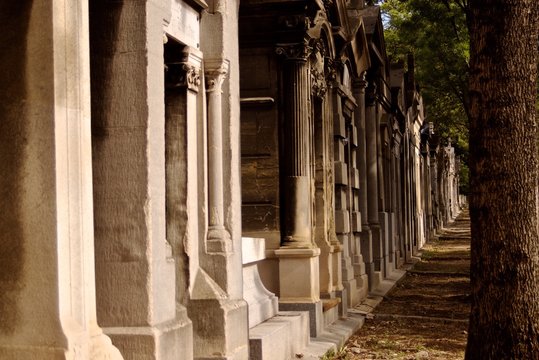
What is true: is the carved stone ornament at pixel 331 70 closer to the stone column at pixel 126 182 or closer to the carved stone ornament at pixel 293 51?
the carved stone ornament at pixel 293 51

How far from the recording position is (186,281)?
805cm

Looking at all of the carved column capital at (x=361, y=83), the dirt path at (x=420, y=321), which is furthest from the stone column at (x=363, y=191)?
Answer: the dirt path at (x=420, y=321)

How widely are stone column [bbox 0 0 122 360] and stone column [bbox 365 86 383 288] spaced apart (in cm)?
1424

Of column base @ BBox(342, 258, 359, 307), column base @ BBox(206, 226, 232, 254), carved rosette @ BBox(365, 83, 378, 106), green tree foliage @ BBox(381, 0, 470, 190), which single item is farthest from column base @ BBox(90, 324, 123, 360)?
green tree foliage @ BBox(381, 0, 470, 190)

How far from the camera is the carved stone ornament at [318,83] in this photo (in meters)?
13.3

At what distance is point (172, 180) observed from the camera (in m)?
7.88

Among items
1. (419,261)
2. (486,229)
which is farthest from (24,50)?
(419,261)

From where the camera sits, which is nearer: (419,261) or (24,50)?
(24,50)

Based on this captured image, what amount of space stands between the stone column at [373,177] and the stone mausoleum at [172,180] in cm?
398

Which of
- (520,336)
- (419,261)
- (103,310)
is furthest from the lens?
(419,261)

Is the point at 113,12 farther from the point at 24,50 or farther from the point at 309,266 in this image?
the point at 309,266

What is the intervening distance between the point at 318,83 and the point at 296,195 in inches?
77.5

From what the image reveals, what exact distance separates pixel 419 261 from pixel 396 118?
5.58 meters

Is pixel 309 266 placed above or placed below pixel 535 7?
below
